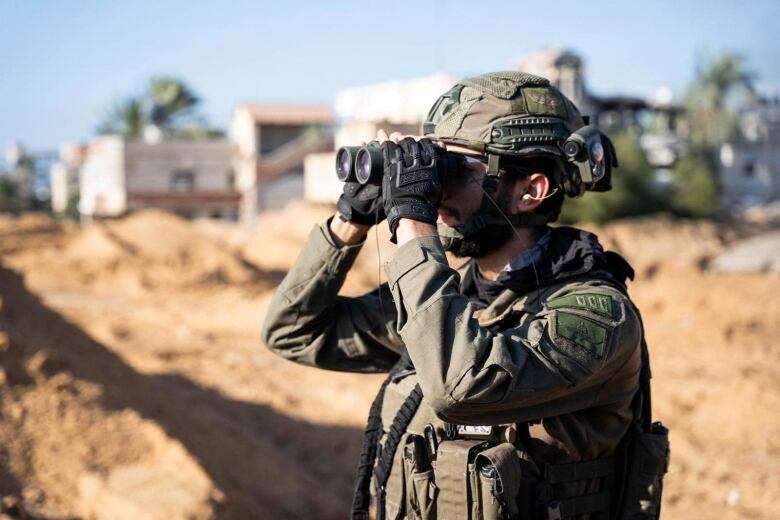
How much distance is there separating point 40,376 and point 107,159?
26.8m

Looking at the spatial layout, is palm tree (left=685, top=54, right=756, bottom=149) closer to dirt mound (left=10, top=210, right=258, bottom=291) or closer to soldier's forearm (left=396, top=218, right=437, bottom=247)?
dirt mound (left=10, top=210, right=258, bottom=291)

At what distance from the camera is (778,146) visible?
32938 mm

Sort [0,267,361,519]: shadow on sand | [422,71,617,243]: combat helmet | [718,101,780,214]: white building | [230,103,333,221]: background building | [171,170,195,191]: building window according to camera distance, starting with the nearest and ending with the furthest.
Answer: [422,71,617,243]: combat helmet → [0,267,361,519]: shadow on sand → [230,103,333,221]: background building → [171,170,195,191]: building window → [718,101,780,214]: white building

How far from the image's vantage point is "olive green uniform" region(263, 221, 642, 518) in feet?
6.09

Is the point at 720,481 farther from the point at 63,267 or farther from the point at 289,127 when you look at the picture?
the point at 289,127

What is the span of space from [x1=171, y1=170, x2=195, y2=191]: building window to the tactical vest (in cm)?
2984

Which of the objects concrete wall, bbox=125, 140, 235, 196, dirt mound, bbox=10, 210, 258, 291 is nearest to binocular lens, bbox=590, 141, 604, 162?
dirt mound, bbox=10, 210, 258, 291

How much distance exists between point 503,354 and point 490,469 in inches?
12.0

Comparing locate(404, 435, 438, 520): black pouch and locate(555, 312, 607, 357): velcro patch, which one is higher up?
locate(555, 312, 607, 357): velcro patch

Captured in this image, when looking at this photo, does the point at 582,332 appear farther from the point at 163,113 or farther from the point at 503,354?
the point at 163,113

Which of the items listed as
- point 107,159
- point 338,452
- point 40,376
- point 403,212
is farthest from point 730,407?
point 107,159

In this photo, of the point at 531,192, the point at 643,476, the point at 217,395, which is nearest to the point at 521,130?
the point at 531,192

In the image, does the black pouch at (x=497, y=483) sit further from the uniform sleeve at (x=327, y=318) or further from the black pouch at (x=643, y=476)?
the uniform sleeve at (x=327, y=318)

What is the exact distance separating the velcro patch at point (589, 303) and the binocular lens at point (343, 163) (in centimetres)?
60
